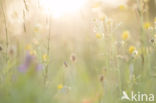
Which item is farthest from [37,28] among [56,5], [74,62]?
[74,62]

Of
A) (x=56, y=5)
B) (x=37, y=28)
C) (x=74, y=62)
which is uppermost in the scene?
(x=56, y=5)

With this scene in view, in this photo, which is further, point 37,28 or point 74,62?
point 37,28

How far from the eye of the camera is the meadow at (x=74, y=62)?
979 millimetres

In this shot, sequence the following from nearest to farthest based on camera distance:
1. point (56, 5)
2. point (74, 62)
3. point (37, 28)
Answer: point (74, 62), point (56, 5), point (37, 28)

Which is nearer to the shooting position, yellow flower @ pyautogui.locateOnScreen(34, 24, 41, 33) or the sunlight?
the sunlight

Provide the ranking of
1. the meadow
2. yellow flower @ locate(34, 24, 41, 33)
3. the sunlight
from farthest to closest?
1. yellow flower @ locate(34, 24, 41, 33)
2. the sunlight
3. the meadow

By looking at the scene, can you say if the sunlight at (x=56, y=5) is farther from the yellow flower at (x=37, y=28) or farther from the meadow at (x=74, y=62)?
the yellow flower at (x=37, y=28)

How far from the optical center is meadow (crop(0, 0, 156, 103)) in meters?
0.98

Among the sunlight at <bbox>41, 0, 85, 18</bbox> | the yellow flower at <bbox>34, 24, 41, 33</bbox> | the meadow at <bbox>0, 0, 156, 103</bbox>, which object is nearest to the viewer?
the meadow at <bbox>0, 0, 156, 103</bbox>

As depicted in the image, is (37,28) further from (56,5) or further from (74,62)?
(74,62)

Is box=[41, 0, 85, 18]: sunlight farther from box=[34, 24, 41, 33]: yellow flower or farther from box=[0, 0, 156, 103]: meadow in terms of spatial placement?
box=[34, 24, 41, 33]: yellow flower

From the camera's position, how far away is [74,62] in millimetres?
2152

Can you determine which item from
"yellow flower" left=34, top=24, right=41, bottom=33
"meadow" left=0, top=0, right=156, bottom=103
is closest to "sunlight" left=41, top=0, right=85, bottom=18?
"meadow" left=0, top=0, right=156, bottom=103

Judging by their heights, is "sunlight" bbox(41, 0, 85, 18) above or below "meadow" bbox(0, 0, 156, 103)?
above
